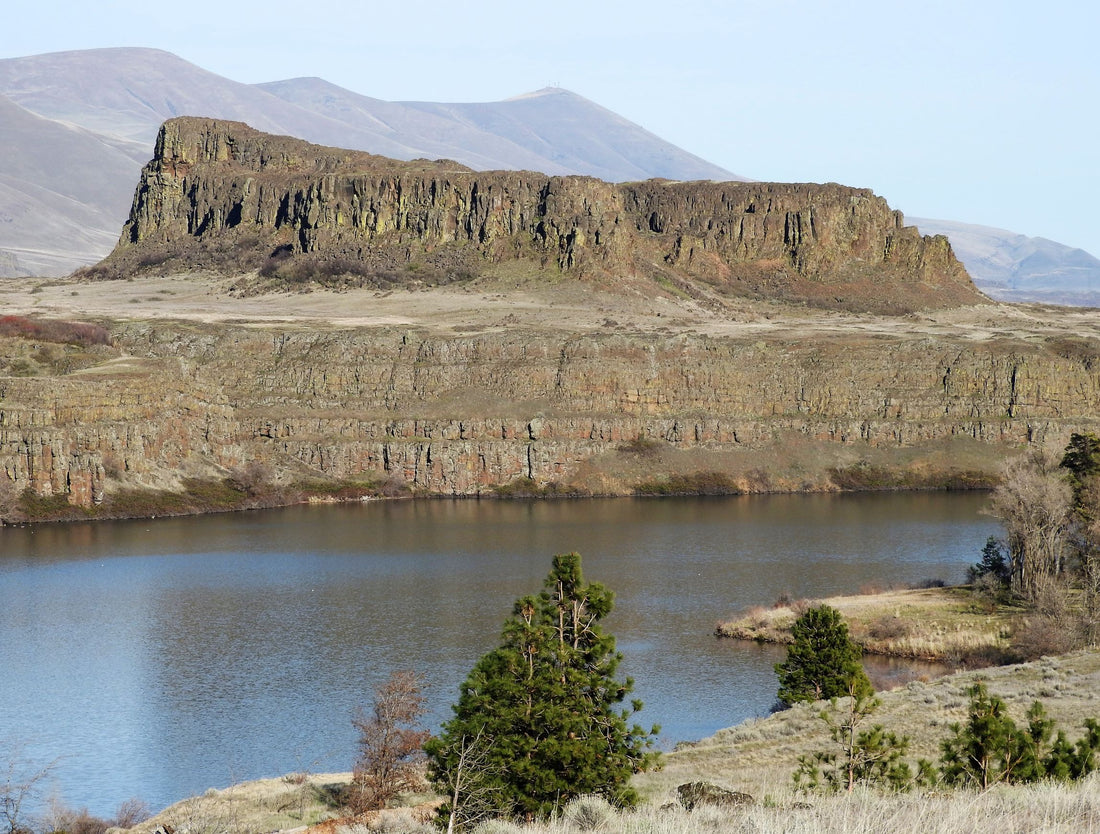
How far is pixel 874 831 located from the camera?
809 inches

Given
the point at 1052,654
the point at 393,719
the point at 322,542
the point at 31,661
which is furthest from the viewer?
the point at 322,542

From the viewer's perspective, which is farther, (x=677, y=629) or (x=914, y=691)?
(x=677, y=629)

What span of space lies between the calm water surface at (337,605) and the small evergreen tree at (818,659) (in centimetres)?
299

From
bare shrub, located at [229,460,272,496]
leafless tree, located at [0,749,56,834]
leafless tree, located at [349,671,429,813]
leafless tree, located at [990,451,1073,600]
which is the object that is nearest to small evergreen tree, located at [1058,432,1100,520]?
leafless tree, located at [990,451,1073,600]

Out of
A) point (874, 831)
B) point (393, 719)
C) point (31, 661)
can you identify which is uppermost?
point (874, 831)

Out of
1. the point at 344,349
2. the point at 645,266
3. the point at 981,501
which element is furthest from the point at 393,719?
the point at 645,266

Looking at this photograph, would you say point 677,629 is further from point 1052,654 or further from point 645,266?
point 645,266

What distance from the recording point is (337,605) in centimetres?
7362

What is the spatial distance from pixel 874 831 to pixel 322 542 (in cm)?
8105

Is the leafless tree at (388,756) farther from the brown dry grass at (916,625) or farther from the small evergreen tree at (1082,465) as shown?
the small evergreen tree at (1082,465)

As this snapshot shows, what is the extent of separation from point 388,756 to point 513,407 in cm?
10120

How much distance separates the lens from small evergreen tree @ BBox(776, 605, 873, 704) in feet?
159

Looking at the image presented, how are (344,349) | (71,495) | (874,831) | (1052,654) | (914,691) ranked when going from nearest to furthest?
(874,831)
(914,691)
(1052,654)
(71,495)
(344,349)

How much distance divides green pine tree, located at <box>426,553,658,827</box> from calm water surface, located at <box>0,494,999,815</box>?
50.7 feet
